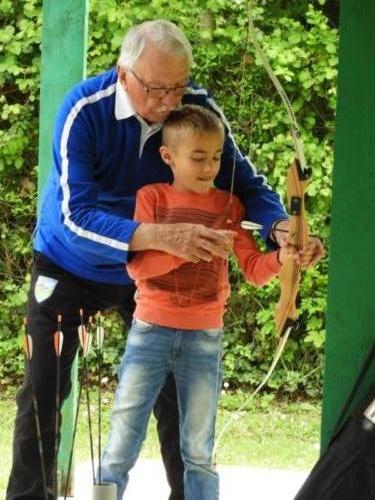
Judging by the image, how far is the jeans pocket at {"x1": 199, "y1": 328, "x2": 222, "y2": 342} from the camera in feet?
9.03

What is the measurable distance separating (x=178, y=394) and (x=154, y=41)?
84cm

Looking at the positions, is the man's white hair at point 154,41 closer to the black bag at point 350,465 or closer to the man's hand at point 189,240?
the man's hand at point 189,240

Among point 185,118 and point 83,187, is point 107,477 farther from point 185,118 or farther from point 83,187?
point 185,118

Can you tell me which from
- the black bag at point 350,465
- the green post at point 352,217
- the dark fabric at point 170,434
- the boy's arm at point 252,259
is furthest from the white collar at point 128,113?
the black bag at point 350,465

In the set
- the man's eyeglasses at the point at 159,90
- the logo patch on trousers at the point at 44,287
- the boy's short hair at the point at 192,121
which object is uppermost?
the man's eyeglasses at the point at 159,90

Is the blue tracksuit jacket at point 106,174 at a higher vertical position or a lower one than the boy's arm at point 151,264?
higher

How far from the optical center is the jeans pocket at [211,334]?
2752mm

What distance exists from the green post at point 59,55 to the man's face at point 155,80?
106 centimetres

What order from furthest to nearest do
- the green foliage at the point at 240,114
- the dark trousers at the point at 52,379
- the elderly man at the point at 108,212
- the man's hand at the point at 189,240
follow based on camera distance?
the green foliage at the point at 240,114 → the dark trousers at the point at 52,379 → the elderly man at the point at 108,212 → the man's hand at the point at 189,240

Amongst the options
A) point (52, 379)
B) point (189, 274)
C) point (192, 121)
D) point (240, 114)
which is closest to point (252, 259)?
point (189, 274)

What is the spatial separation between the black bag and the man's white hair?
0.89m

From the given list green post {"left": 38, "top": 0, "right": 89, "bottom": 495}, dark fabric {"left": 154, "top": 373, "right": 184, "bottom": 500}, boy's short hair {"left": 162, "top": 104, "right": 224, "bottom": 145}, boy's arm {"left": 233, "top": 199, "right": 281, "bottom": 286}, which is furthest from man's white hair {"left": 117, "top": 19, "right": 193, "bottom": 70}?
green post {"left": 38, "top": 0, "right": 89, "bottom": 495}

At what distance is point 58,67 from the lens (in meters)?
3.81

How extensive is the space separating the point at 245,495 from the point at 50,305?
137 cm
